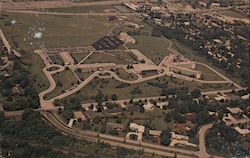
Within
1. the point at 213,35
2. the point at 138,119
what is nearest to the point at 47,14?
the point at 213,35

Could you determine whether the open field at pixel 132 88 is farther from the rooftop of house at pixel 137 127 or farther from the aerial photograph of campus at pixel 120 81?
the rooftop of house at pixel 137 127

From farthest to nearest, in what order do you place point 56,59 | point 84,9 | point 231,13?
point 231,13, point 84,9, point 56,59

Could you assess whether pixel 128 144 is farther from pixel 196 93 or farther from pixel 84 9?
pixel 84 9

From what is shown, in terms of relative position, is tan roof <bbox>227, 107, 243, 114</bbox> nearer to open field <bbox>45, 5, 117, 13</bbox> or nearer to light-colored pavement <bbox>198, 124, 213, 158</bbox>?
light-colored pavement <bbox>198, 124, 213, 158</bbox>

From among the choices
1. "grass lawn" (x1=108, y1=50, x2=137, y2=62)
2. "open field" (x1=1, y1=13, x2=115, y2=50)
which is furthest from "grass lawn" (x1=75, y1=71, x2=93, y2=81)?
"open field" (x1=1, y1=13, x2=115, y2=50)

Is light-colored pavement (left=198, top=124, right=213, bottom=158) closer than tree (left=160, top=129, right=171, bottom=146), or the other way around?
light-colored pavement (left=198, top=124, right=213, bottom=158)

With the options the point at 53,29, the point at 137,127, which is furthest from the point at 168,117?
the point at 53,29
